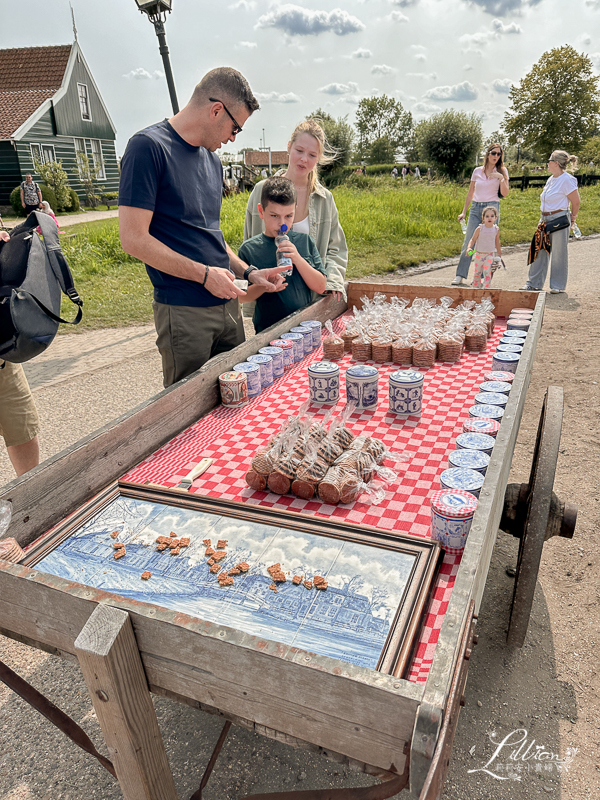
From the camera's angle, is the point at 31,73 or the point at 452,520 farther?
the point at 31,73

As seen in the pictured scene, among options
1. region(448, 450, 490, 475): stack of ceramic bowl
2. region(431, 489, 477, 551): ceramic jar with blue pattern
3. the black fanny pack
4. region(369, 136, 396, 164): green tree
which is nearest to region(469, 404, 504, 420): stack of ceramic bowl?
region(448, 450, 490, 475): stack of ceramic bowl

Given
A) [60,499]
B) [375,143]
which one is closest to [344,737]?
[60,499]

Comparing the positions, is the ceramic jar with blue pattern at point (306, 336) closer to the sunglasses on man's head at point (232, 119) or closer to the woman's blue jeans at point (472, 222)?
the sunglasses on man's head at point (232, 119)

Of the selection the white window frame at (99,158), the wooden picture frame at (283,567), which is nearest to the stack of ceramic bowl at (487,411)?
the wooden picture frame at (283,567)

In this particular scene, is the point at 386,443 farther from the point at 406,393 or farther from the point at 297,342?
the point at 297,342

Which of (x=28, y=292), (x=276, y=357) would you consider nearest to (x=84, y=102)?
(x=28, y=292)

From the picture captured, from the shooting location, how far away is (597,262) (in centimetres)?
1003

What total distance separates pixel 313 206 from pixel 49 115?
2245cm

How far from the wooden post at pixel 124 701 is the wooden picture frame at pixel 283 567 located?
7.7 inches

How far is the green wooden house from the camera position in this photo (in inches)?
774

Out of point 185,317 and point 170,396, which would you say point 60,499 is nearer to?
point 170,396

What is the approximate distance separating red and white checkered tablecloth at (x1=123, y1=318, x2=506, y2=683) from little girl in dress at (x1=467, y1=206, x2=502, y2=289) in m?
4.49

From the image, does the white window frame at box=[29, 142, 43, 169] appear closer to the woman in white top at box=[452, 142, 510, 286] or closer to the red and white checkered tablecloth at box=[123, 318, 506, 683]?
the woman in white top at box=[452, 142, 510, 286]

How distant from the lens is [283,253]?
3.00 m
